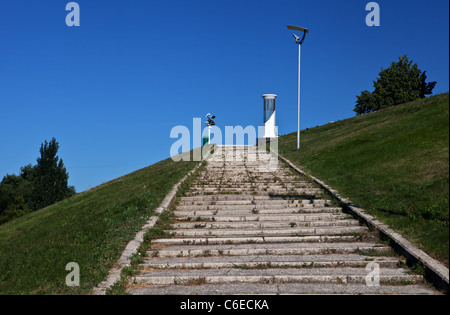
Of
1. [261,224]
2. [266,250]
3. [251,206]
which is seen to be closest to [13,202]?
[251,206]

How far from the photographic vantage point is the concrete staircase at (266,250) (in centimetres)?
646

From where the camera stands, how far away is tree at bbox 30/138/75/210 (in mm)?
46688

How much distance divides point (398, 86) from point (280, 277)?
43485 mm

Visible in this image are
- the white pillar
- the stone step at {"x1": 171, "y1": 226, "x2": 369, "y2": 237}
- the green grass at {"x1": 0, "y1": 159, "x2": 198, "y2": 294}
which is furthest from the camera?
the white pillar

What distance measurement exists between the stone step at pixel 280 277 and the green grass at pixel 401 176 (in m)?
0.89

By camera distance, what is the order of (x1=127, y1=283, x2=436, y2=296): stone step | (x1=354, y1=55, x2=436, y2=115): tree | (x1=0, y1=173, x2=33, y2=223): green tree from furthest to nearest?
(x1=0, y1=173, x2=33, y2=223): green tree < (x1=354, y1=55, x2=436, y2=115): tree < (x1=127, y1=283, x2=436, y2=296): stone step

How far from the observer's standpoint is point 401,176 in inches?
424

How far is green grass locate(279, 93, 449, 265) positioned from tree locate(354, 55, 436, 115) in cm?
2890

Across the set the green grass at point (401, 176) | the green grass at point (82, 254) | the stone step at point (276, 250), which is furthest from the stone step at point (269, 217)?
the stone step at point (276, 250)

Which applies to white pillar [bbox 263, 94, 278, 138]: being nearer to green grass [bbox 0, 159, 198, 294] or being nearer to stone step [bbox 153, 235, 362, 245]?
green grass [bbox 0, 159, 198, 294]

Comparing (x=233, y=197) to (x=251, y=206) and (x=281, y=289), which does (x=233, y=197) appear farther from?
→ (x=281, y=289)

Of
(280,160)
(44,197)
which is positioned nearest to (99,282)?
(280,160)

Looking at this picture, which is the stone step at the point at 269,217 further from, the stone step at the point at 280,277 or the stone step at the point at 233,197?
the stone step at the point at 280,277

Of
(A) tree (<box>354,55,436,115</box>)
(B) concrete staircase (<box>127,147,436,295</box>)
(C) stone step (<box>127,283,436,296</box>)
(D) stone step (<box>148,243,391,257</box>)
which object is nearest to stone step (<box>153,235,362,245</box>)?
(B) concrete staircase (<box>127,147,436,295</box>)
